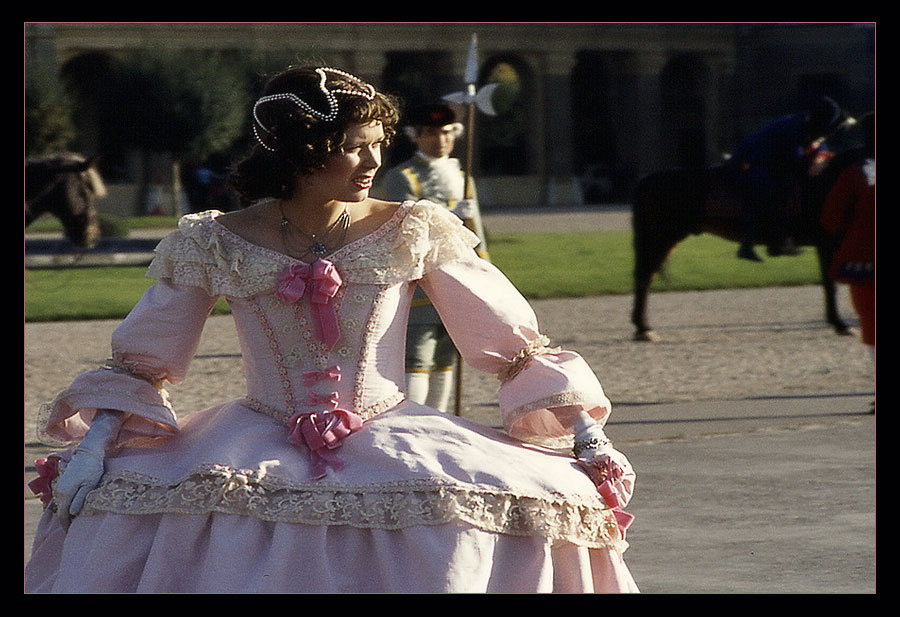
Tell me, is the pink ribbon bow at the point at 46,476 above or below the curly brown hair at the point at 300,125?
below

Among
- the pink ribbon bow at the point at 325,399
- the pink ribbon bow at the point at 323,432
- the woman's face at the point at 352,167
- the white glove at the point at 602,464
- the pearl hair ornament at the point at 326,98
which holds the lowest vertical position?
the white glove at the point at 602,464

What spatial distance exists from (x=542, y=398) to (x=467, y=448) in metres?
0.24

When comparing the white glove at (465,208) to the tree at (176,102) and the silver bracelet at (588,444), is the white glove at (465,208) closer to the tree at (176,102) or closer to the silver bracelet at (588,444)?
the silver bracelet at (588,444)

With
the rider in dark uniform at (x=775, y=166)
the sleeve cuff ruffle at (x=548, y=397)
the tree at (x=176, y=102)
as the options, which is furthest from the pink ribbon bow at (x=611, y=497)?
the tree at (x=176, y=102)

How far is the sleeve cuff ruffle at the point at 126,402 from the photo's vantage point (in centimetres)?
331

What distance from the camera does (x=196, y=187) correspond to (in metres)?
22.3

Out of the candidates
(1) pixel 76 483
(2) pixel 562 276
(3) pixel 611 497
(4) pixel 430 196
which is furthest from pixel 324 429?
(2) pixel 562 276

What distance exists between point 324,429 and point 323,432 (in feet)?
0.04

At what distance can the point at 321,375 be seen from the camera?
3.34 m

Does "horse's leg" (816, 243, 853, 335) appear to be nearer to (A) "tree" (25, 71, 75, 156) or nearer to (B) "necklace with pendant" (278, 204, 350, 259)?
(B) "necklace with pendant" (278, 204, 350, 259)

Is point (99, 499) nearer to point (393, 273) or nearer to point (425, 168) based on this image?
point (393, 273)

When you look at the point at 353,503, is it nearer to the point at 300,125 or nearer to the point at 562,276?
the point at 300,125

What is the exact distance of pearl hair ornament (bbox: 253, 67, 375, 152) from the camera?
3.31 metres
